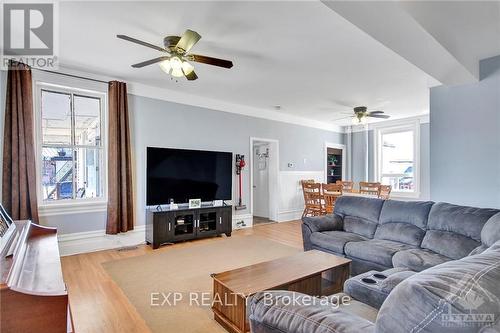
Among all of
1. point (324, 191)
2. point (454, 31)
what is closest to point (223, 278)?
point (454, 31)

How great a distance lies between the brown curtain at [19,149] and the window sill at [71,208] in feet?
0.64

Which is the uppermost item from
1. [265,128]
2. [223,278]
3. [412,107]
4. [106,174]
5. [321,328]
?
[412,107]

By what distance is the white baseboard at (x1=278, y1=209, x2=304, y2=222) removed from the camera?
648cm

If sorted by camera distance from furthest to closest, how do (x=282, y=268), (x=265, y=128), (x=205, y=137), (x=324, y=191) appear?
(x=265, y=128)
(x=324, y=191)
(x=205, y=137)
(x=282, y=268)

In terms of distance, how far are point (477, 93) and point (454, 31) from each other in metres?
1.21

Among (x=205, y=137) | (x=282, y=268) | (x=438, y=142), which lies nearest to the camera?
(x=282, y=268)

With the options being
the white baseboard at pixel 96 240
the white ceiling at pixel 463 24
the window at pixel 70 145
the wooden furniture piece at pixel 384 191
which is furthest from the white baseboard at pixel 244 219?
the white ceiling at pixel 463 24

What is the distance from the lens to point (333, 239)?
3.18m

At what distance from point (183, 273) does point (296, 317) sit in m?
2.35

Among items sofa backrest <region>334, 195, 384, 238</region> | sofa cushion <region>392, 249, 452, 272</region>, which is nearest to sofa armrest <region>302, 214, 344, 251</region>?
sofa backrest <region>334, 195, 384, 238</region>

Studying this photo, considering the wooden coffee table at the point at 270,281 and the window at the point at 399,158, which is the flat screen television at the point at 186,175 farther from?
the window at the point at 399,158

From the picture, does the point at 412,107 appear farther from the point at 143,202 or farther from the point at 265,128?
the point at 143,202

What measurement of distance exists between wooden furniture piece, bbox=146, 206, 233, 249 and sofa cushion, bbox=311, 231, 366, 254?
6.43 ft

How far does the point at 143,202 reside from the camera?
443 cm
